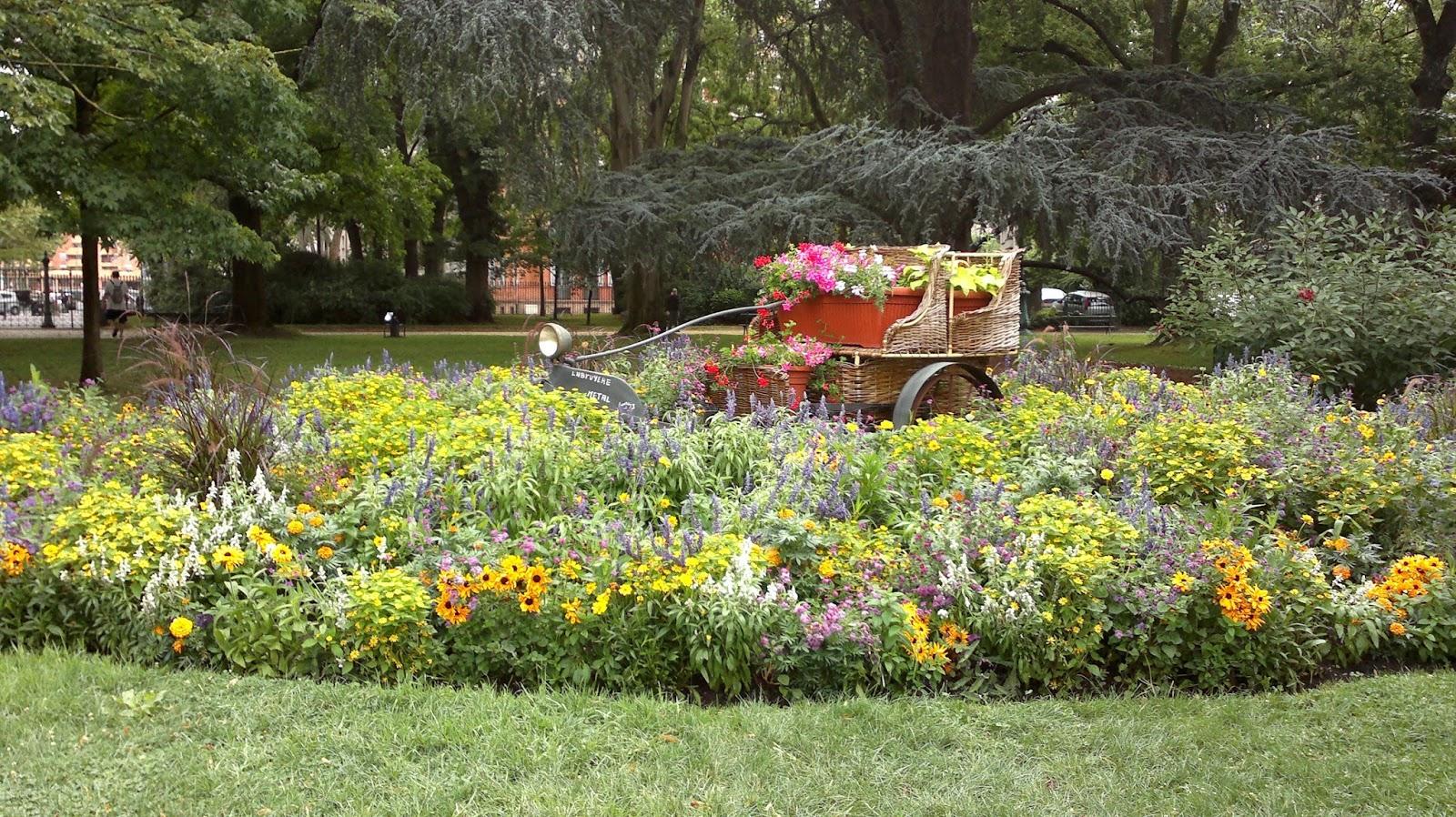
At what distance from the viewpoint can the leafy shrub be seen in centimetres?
996

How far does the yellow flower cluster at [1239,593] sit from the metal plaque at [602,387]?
10.2 ft

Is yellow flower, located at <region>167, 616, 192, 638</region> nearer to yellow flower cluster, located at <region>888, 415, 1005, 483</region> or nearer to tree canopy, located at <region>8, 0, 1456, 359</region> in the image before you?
yellow flower cluster, located at <region>888, 415, 1005, 483</region>

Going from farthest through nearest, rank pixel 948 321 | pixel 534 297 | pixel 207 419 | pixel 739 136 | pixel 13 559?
pixel 534 297 → pixel 739 136 → pixel 948 321 → pixel 207 419 → pixel 13 559

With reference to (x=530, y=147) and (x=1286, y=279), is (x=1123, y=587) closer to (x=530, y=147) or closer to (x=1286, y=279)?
(x=1286, y=279)

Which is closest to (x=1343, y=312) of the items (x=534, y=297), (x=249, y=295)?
(x=249, y=295)

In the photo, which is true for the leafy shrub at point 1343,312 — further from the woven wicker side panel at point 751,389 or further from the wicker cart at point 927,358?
the woven wicker side panel at point 751,389

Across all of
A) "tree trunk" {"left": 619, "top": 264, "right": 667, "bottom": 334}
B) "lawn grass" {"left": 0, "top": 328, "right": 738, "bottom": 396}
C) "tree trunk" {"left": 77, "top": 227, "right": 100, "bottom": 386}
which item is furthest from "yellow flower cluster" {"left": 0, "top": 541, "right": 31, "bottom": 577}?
"tree trunk" {"left": 619, "top": 264, "right": 667, "bottom": 334}

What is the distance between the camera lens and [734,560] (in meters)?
4.22

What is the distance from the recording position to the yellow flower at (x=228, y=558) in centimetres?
421

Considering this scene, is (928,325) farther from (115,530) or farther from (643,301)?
(643,301)

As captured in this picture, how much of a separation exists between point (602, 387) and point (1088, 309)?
3299 centimetres

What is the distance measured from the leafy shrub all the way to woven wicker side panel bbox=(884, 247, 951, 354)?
3310 millimetres

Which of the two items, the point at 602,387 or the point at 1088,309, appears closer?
the point at 602,387

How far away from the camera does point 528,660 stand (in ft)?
13.6
